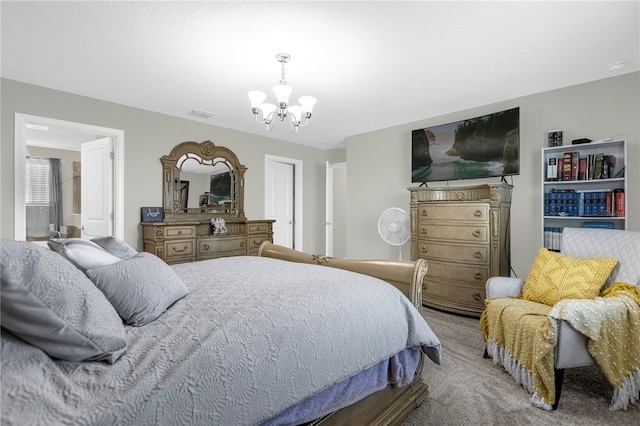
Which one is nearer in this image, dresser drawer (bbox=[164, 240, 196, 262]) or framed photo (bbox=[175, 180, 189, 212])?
dresser drawer (bbox=[164, 240, 196, 262])

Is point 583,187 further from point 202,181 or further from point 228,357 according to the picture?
point 202,181

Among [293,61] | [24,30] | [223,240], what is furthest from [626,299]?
[24,30]

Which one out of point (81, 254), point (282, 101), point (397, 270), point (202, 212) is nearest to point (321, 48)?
point (282, 101)

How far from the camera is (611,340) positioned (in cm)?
176

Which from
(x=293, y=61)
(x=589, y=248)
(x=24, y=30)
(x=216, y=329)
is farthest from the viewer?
(x=293, y=61)

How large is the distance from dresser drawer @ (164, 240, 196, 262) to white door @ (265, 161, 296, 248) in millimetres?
1696

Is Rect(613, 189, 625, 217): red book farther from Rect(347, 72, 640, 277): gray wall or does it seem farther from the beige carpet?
the beige carpet

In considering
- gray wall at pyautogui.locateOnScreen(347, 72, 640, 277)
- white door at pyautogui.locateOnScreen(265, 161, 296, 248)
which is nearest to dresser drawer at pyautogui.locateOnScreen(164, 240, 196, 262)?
white door at pyautogui.locateOnScreen(265, 161, 296, 248)

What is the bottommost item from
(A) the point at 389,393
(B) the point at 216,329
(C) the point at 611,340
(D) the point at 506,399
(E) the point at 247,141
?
(D) the point at 506,399

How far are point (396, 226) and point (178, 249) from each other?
2778mm

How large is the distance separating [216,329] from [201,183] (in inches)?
152

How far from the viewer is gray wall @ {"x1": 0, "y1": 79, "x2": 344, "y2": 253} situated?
3.06 m

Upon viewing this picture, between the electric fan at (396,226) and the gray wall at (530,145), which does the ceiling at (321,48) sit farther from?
the electric fan at (396,226)

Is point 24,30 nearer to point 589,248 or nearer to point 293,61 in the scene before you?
point 293,61
